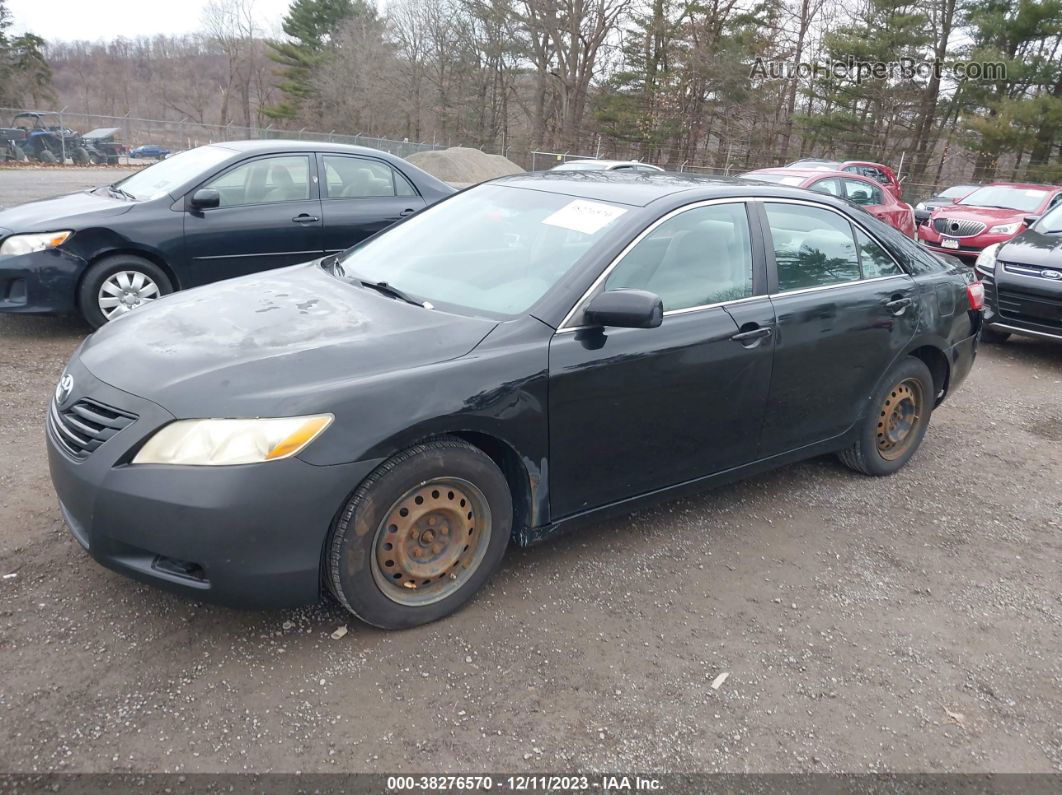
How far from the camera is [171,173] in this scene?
6688mm

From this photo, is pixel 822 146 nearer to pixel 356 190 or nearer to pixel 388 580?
pixel 356 190

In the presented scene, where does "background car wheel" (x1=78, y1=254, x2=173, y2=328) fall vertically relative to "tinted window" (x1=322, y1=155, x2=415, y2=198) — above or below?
below

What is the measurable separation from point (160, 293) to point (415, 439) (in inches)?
176

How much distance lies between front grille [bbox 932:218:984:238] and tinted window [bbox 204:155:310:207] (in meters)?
10.0

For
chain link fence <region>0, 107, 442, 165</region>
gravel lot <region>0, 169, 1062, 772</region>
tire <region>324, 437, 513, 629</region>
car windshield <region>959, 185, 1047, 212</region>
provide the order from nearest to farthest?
gravel lot <region>0, 169, 1062, 772</region>
tire <region>324, 437, 513, 629</region>
car windshield <region>959, 185, 1047, 212</region>
chain link fence <region>0, 107, 442, 165</region>

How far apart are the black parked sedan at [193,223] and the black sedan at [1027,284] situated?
5745 mm

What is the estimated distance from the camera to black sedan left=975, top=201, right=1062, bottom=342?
7.32 m

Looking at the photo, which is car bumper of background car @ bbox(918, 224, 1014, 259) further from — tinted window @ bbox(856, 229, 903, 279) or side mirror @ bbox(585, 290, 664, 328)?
side mirror @ bbox(585, 290, 664, 328)

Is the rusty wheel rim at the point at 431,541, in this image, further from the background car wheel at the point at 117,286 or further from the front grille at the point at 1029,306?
the front grille at the point at 1029,306

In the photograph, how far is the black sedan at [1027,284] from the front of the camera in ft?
24.0

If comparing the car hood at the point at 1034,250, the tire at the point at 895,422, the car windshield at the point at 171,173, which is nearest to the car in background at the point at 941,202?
the car hood at the point at 1034,250

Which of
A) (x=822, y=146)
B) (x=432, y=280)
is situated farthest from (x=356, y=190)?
(x=822, y=146)

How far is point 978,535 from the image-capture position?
4.09m

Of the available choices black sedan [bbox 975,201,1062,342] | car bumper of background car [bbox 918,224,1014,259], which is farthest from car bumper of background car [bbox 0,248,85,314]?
car bumper of background car [bbox 918,224,1014,259]
